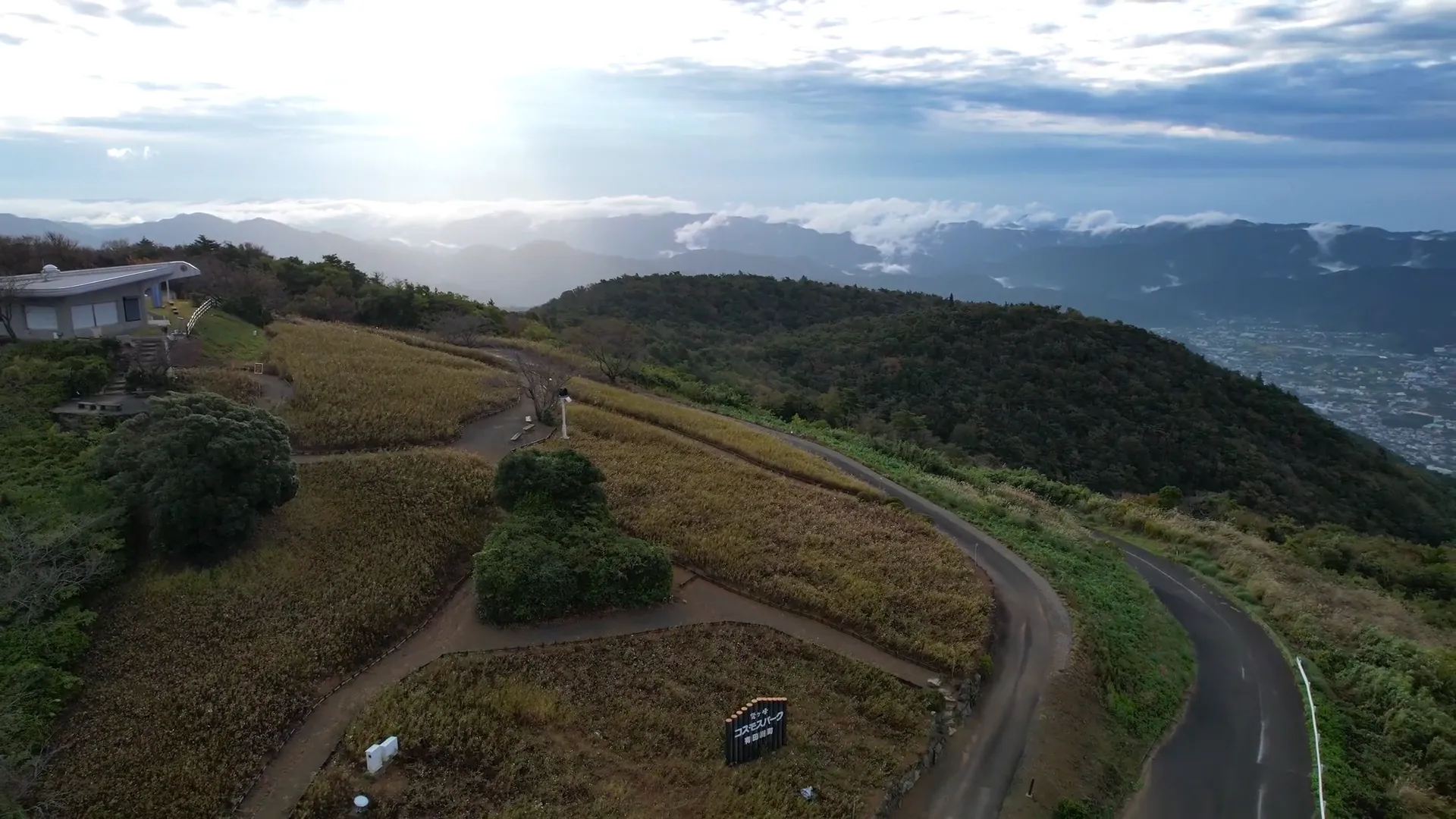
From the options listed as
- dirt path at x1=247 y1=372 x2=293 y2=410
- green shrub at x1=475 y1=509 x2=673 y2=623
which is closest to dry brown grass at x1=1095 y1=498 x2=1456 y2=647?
green shrub at x1=475 y1=509 x2=673 y2=623

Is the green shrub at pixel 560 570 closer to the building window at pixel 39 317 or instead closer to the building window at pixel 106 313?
the building window at pixel 106 313

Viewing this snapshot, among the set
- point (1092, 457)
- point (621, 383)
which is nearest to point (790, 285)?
point (1092, 457)

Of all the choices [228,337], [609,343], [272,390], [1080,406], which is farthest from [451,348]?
[1080,406]

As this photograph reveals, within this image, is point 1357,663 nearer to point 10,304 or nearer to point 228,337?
point 228,337

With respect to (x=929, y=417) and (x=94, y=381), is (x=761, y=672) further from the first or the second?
(x=929, y=417)

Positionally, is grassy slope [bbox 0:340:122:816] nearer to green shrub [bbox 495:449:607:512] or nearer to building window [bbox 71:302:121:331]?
building window [bbox 71:302:121:331]
